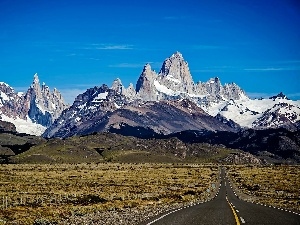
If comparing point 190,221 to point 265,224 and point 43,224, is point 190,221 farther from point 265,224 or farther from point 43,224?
point 43,224

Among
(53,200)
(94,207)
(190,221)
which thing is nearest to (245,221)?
(190,221)

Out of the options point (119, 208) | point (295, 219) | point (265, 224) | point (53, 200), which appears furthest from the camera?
point (53, 200)

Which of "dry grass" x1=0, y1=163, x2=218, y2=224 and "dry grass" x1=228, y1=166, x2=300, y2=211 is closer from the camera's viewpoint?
"dry grass" x1=0, y1=163, x2=218, y2=224

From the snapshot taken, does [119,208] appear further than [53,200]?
No

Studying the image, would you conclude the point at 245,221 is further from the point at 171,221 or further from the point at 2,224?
the point at 2,224

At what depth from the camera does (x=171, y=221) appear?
34.2 metres

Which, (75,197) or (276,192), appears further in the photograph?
(276,192)

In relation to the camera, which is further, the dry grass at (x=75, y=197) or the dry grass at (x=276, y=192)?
the dry grass at (x=276, y=192)

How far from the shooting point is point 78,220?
38844 mm

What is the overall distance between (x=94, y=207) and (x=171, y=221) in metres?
21.4

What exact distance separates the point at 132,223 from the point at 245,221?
29.4 ft

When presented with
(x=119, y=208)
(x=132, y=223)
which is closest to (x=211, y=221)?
(x=132, y=223)

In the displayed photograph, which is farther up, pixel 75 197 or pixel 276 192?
pixel 75 197

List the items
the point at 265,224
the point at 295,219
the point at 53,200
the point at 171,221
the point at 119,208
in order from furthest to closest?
the point at 53,200 < the point at 119,208 < the point at 295,219 < the point at 171,221 < the point at 265,224
